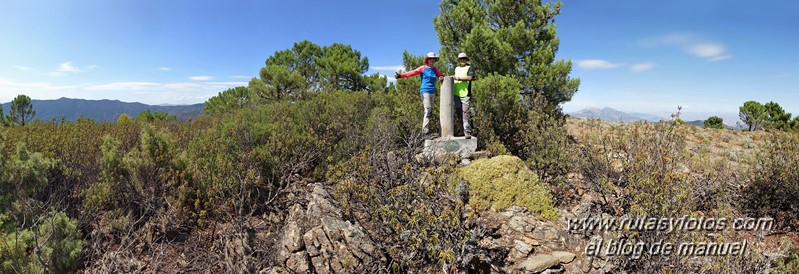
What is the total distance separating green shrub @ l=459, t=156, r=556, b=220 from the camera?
5156 millimetres

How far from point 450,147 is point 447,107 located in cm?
81

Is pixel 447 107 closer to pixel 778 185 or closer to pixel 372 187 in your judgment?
pixel 372 187

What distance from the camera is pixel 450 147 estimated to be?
691 cm

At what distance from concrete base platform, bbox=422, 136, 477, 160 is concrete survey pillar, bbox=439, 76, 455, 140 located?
7.3 inches

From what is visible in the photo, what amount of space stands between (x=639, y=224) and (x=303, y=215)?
435cm

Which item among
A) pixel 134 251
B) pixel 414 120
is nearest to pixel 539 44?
pixel 414 120

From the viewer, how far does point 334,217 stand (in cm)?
483

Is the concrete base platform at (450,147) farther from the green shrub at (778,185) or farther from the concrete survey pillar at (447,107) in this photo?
the green shrub at (778,185)

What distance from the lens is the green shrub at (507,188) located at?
16.9 feet

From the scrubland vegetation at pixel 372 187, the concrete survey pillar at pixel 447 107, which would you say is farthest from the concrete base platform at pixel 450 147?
the scrubland vegetation at pixel 372 187

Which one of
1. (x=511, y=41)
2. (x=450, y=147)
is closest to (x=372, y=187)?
(x=450, y=147)

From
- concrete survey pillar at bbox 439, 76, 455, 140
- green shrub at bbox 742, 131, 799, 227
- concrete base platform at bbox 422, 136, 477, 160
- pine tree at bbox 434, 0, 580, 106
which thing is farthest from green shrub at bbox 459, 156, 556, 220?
pine tree at bbox 434, 0, 580, 106

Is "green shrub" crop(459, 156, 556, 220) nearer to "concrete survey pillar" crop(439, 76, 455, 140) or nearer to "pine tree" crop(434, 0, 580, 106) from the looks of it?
"concrete survey pillar" crop(439, 76, 455, 140)

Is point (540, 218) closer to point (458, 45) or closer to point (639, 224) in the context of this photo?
point (639, 224)
